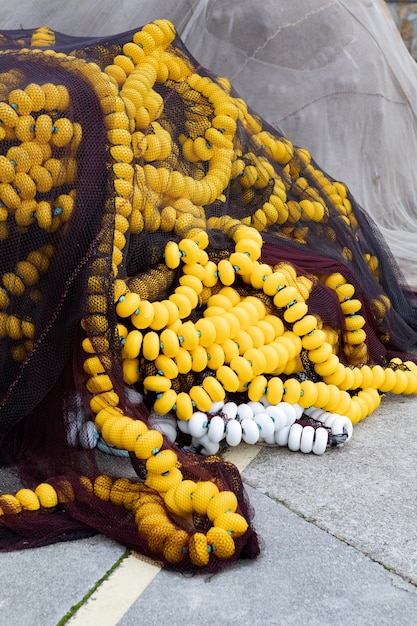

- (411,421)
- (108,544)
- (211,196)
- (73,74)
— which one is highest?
(73,74)

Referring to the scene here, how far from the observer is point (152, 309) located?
8.29ft

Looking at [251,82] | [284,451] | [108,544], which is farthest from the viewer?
[251,82]

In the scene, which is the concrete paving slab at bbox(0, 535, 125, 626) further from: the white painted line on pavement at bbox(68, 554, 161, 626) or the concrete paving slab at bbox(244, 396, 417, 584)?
the concrete paving slab at bbox(244, 396, 417, 584)

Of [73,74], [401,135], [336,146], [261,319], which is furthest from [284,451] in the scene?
[401,135]

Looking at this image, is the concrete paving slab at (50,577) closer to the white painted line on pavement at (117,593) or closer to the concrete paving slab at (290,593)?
the white painted line on pavement at (117,593)

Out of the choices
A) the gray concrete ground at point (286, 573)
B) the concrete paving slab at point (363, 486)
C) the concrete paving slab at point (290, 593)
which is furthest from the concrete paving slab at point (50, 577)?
the concrete paving slab at point (363, 486)

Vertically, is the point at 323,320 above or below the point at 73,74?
below

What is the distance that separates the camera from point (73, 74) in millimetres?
2598

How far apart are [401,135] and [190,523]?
3.11 metres

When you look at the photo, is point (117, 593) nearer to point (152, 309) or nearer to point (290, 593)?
point (290, 593)

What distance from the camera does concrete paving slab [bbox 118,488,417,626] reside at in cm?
186

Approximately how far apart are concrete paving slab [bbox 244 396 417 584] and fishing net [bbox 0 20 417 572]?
0.26ft

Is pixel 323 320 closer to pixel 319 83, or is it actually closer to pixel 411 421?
pixel 411 421

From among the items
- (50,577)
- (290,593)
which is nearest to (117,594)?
(50,577)
